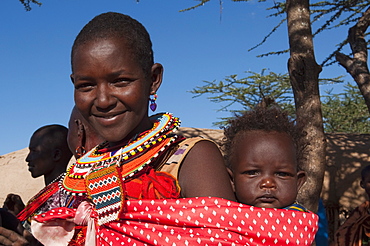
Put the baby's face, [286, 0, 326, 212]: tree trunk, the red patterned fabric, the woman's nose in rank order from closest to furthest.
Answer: the red patterned fabric, the woman's nose, the baby's face, [286, 0, 326, 212]: tree trunk

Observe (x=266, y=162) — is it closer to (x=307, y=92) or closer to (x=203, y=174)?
(x=203, y=174)

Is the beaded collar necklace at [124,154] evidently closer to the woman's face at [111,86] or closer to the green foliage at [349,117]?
the woman's face at [111,86]

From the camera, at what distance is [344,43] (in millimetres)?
7695

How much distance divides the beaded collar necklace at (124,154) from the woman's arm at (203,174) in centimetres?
16

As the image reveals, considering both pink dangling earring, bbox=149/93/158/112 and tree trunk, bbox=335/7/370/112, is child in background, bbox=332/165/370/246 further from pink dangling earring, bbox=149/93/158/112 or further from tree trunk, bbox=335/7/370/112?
pink dangling earring, bbox=149/93/158/112

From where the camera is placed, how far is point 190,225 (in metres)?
1.55

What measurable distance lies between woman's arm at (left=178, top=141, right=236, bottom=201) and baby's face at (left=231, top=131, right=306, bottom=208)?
58cm

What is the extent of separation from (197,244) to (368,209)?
4.33 metres

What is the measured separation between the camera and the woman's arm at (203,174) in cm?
158

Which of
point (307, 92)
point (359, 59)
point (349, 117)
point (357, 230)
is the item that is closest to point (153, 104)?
point (307, 92)

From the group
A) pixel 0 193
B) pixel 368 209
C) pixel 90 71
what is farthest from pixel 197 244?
pixel 0 193

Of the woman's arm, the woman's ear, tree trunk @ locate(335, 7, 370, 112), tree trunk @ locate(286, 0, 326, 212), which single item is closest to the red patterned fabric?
the woman's arm

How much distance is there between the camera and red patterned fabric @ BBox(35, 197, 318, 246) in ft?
5.05

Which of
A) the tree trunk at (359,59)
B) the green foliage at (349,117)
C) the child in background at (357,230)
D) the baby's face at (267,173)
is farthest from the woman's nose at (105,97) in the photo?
the green foliage at (349,117)
